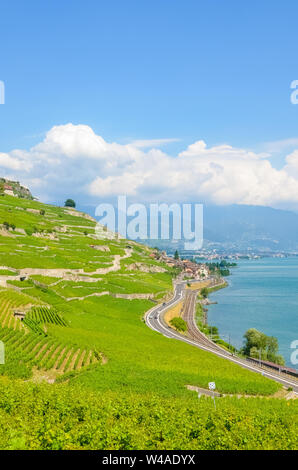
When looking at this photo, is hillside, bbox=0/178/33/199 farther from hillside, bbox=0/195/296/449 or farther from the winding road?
the winding road

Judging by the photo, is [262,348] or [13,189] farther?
[13,189]

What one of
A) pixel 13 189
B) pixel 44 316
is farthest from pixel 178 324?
pixel 13 189

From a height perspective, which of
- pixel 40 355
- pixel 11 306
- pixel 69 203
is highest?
pixel 69 203

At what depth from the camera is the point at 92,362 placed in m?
32.8

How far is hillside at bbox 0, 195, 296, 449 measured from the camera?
650 inches

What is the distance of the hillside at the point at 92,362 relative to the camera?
16502 millimetres

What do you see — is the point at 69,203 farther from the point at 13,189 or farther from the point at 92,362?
the point at 92,362

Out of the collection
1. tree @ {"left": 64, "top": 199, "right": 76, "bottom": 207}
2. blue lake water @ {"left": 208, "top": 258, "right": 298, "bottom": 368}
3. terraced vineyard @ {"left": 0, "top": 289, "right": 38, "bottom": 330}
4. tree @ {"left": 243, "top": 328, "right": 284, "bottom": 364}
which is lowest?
blue lake water @ {"left": 208, "top": 258, "right": 298, "bottom": 368}

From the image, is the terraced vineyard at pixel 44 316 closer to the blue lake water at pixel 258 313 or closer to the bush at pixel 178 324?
the bush at pixel 178 324

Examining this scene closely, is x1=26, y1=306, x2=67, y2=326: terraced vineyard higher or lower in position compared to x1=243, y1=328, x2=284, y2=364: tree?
higher

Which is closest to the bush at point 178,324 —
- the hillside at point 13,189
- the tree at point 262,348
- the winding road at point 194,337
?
the winding road at point 194,337

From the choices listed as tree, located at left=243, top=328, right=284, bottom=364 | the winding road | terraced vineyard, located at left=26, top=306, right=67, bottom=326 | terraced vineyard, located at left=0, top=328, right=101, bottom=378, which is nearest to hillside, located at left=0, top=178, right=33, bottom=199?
the winding road

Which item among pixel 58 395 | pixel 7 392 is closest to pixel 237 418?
pixel 58 395

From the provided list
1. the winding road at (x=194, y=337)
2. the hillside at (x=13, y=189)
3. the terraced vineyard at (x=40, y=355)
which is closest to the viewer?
the terraced vineyard at (x=40, y=355)
